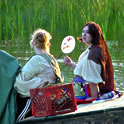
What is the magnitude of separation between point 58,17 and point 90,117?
18.9ft

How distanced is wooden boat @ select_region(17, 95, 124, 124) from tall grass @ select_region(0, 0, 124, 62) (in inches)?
205

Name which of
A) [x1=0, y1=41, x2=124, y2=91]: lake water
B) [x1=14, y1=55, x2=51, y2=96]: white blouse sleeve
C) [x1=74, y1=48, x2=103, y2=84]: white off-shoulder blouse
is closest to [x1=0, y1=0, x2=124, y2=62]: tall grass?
[x1=0, y1=41, x2=124, y2=91]: lake water

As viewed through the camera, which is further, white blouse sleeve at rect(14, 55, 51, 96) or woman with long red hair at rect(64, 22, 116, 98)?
woman with long red hair at rect(64, 22, 116, 98)

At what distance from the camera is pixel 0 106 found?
5.10 metres

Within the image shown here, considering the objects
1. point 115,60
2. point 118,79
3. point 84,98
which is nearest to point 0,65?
point 84,98

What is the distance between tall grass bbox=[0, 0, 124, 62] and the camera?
1054 cm

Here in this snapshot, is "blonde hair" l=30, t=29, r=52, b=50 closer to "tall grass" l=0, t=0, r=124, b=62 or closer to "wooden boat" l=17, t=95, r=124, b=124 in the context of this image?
"wooden boat" l=17, t=95, r=124, b=124

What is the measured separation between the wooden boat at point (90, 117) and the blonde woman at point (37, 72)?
32 centimetres

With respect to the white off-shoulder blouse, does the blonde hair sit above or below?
above

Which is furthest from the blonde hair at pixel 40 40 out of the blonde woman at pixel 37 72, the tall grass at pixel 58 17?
the tall grass at pixel 58 17

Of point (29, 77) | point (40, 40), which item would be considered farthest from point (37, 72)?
point (40, 40)

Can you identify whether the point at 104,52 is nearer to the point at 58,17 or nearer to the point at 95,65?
the point at 95,65

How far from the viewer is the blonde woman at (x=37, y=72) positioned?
522 cm

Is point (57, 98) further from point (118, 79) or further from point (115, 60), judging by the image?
point (115, 60)
